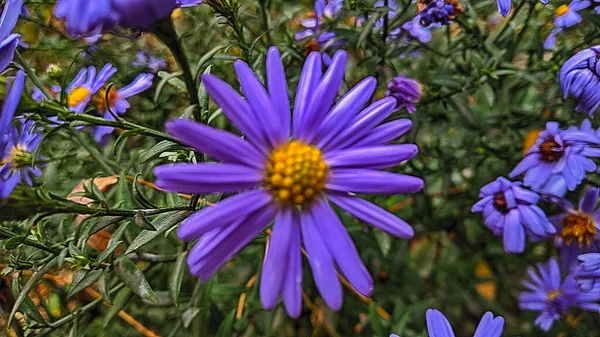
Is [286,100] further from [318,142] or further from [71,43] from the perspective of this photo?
[71,43]

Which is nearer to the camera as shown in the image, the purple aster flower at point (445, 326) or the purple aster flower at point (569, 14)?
the purple aster flower at point (445, 326)

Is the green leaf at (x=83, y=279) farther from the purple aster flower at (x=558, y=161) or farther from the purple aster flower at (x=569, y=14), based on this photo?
the purple aster flower at (x=569, y=14)

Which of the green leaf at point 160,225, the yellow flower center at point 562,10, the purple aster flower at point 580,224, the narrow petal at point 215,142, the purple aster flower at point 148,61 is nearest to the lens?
the narrow petal at point 215,142

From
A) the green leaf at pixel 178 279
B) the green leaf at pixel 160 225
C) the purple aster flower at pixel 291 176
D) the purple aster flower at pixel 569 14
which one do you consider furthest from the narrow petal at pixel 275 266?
the purple aster flower at pixel 569 14

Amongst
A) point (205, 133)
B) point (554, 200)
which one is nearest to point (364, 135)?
point (205, 133)

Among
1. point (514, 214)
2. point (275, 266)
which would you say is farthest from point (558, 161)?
point (275, 266)

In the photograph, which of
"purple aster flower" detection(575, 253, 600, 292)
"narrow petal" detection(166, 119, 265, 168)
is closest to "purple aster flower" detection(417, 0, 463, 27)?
"purple aster flower" detection(575, 253, 600, 292)
